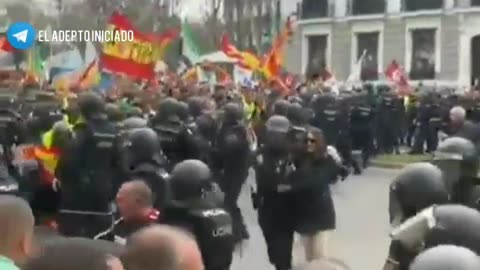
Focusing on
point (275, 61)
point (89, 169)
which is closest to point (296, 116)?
point (89, 169)

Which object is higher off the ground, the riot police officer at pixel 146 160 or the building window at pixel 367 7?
the building window at pixel 367 7

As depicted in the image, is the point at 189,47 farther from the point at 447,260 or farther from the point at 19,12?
the point at 19,12

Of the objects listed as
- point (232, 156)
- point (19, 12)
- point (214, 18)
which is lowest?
point (232, 156)

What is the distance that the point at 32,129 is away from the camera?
1281 centimetres

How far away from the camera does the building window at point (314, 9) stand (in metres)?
69.8

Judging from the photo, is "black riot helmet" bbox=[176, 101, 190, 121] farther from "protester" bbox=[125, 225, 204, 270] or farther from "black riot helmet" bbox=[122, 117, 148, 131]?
"protester" bbox=[125, 225, 204, 270]

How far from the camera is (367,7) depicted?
67.5 meters

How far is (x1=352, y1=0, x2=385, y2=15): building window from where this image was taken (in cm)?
6700

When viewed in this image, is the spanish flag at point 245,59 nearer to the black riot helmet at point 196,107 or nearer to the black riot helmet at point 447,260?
the black riot helmet at point 196,107

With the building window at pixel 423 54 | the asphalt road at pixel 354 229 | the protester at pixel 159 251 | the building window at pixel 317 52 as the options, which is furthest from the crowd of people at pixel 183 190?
the building window at pixel 317 52

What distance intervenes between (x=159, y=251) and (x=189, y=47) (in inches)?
1132

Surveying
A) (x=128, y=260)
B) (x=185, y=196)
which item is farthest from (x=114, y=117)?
(x=128, y=260)

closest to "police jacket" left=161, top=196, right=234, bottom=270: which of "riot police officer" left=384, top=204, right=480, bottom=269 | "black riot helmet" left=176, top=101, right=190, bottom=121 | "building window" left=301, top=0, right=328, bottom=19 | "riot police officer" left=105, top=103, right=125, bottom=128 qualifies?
"riot police officer" left=384, top=204, right=480, bottom=269

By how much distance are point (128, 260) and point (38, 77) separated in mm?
25484
